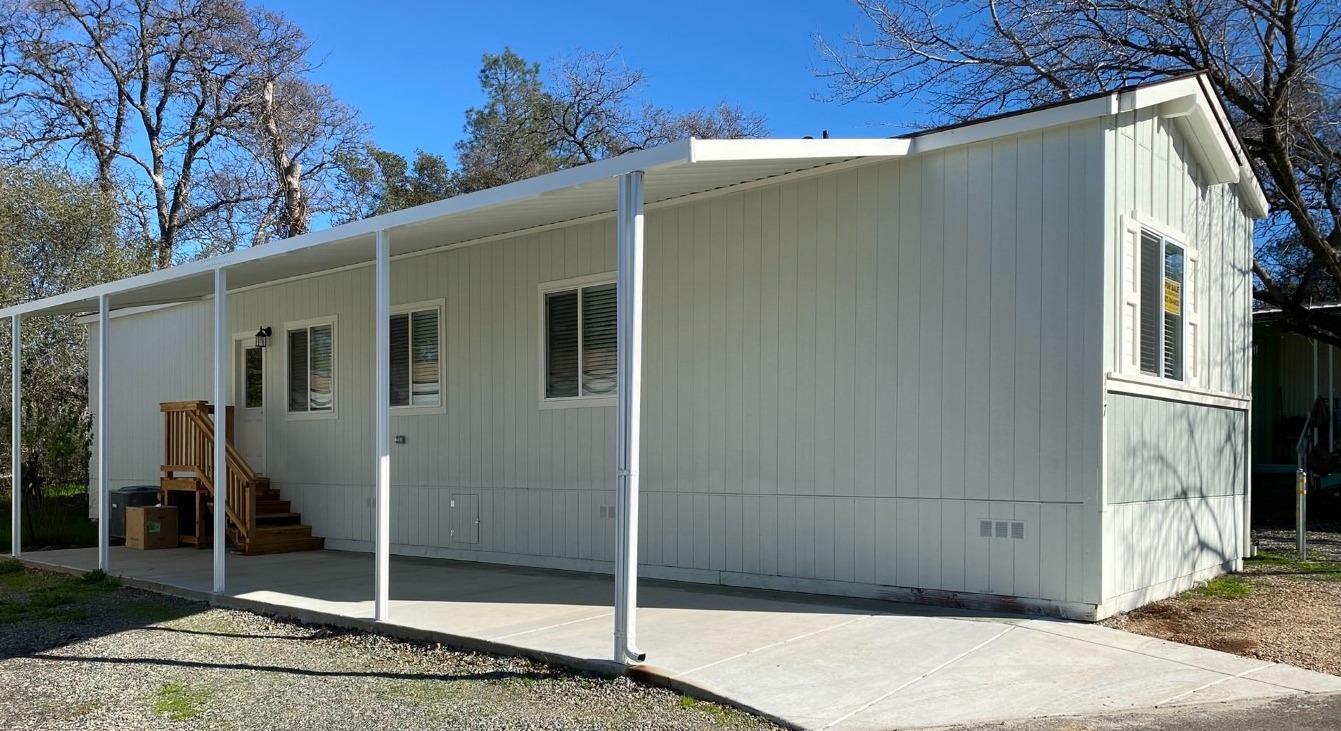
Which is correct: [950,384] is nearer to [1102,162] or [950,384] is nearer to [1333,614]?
[1102,162]

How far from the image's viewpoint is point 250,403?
1252 centimetres

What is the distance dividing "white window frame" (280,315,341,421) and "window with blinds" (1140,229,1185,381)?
7.74 metres

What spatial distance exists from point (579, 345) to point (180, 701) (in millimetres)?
4522

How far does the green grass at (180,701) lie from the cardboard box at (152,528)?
22.2 feet

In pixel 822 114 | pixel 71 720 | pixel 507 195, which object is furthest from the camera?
pixel 822 114

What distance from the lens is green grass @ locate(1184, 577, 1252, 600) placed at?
755 cm

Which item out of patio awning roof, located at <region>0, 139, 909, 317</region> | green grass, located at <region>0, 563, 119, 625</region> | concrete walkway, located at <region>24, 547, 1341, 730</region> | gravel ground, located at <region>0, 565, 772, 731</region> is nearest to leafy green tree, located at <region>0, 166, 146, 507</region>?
green grass, located at <region>0, 563, 119, 625</region>

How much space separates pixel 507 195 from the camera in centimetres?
614

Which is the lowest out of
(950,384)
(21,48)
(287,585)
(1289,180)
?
(287,585)

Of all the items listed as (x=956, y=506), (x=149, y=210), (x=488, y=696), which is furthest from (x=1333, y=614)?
(x=149, y=210)

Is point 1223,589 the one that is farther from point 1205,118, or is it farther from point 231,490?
point 231,490

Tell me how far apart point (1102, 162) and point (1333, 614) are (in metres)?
3.23

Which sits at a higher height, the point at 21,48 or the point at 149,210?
the point at 21,48

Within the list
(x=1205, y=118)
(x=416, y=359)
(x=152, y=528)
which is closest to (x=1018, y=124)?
(x=1205, y=118)
